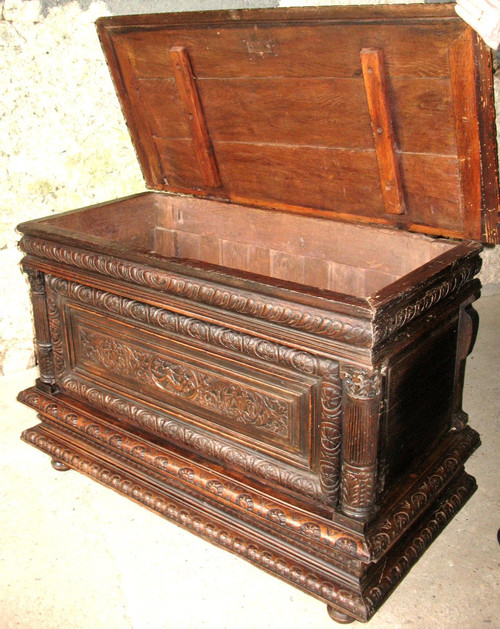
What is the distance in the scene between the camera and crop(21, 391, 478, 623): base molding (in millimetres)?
1739

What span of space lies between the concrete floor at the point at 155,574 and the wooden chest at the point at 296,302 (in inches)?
3.7

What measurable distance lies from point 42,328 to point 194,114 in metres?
0.93

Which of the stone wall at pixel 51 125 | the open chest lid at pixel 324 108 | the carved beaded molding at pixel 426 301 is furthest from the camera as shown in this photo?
the stone wall at pixel 51 125

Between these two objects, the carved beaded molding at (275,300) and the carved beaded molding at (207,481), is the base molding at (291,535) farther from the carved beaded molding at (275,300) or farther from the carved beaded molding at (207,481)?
the carved beaded molding at (275,300)

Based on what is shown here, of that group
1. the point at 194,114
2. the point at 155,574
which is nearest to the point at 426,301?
the point at 155,574

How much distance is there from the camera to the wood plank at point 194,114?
235cm

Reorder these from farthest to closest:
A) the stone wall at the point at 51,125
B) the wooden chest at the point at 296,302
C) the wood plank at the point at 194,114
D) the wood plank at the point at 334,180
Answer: the stone wall at the point at 51,125 < the wood plank at the point at 194,114 < the wood plank at the point at 334,180 < the wooden chest at the point at 296,302

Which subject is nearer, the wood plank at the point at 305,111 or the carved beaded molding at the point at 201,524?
the carved beaded molding at the point at 201,524

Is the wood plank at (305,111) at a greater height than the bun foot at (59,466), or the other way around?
the wood plank at (305,111)

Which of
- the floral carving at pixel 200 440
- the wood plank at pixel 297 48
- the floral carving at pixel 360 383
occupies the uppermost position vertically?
the wood plank at pixel 297 48

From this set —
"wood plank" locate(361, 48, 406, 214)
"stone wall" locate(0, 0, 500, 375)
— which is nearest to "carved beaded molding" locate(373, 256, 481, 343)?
"wood plank" locate(361, 48, 406, 214)

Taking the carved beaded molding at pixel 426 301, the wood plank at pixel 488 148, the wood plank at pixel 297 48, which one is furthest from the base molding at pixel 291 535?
the wood plank at pixel 297 48

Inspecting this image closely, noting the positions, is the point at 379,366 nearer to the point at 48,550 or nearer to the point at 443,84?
the point at 443,84

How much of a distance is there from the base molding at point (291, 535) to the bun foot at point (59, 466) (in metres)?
0.03
